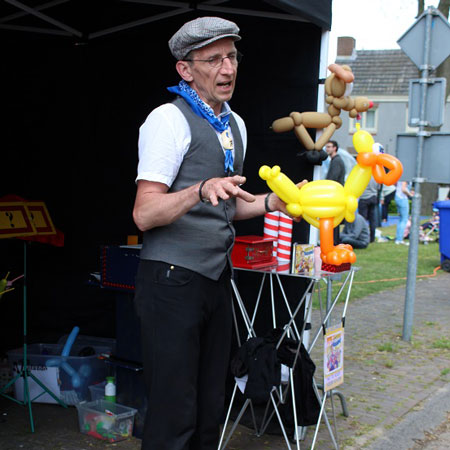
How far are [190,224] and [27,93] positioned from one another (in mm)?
3149

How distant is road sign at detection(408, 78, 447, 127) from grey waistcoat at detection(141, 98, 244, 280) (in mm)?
4596

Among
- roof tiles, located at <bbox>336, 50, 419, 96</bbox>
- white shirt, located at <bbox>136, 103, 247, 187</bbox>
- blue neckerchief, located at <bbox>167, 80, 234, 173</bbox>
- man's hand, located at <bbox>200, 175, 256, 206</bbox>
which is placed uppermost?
roof tiles, located at <bbox>336, 50, 419, 96</bbox>

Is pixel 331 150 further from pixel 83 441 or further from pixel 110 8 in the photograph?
pixel 83 441

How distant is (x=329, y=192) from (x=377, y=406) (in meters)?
2.72

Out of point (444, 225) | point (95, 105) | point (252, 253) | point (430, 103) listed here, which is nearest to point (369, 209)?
point (444, 225)

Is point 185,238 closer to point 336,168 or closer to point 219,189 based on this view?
point 219,189

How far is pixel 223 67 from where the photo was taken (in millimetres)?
2570

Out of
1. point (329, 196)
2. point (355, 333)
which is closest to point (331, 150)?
point (355, 333)

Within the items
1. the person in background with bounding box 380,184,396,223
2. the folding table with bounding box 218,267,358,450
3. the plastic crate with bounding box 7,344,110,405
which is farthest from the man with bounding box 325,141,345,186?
the person in background with bounding box 380,184,396,223

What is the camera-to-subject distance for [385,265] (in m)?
11.9

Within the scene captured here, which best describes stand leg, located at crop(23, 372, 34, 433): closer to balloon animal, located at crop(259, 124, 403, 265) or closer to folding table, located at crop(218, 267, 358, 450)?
folding table, located at crop(218, 267, 358, 450)

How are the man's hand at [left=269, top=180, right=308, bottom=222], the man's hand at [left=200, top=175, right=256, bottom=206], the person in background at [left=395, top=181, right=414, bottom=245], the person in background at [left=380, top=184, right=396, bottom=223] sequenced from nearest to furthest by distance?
the man's hand at [left=200, top=175, right=256, bottom=206], the man's hand at [left=269, top=180, right=308, bottom=222], the person in background at [left=395, top=181, right=414, bottom=245], the person in background at [left=380, top=184, right=396, bottom=223]

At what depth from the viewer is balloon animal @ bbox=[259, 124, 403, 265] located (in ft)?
8.72

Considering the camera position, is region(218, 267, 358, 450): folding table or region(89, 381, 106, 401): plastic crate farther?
region(89, 381, 106, 401): plastic crate
